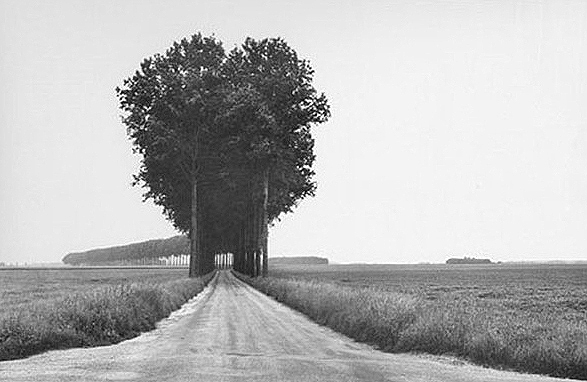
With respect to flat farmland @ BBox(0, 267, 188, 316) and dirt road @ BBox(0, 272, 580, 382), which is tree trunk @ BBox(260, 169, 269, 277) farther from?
dirt road @ BBox(0, 272, 580, 382)

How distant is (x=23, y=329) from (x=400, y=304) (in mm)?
12581

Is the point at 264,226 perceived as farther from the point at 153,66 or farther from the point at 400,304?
the point at 400,304

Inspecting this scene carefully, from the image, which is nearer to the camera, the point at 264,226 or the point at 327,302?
the point at 327,302

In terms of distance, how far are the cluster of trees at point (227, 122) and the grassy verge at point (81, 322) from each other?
2798cm

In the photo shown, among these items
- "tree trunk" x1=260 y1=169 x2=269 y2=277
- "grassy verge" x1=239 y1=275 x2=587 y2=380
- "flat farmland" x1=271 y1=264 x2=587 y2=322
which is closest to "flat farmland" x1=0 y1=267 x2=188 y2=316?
"tree trunk" x1=260 y1=169 x2=269 y2=277

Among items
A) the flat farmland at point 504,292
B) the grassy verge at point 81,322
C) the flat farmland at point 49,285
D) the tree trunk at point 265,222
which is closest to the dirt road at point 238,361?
the grassy verge at point 81,322

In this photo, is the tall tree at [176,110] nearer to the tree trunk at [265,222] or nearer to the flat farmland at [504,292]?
the tree trunk at [265,222]

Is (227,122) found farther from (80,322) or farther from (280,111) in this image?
(80,322)

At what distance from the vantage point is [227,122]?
6006 cm

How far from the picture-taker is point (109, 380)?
1527 centimetres

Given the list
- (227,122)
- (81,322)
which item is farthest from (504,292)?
(81,322)

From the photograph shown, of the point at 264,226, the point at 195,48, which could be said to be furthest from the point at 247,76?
the point at 264,226

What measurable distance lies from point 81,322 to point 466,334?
12.0 metres

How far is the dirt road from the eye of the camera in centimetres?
1614
